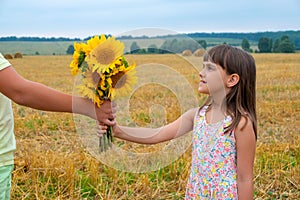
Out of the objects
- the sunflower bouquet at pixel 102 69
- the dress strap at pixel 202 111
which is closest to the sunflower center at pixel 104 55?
the sunflower bouquet at pixel 102 69

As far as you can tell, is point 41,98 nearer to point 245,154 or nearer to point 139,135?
point 139,135

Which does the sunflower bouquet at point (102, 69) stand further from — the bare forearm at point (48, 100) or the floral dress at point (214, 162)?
the floral dress at point (214, 162)

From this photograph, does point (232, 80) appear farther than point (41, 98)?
Yes

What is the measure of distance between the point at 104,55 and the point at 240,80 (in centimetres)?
65

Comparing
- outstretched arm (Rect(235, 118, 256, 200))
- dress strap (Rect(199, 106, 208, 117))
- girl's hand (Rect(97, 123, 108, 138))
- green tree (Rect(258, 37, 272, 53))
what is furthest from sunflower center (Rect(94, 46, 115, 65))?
green tree (Rect(258, 37, 272, 53))

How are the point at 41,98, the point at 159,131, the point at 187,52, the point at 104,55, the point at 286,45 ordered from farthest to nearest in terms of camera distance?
the point at 286,45, the point at 159,131, the point at 187,52, the point at 104,55, the point at 41,98

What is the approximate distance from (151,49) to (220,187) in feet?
2.52

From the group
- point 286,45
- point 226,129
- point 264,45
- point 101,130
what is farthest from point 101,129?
point 264,45

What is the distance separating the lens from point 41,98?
1.85 metres

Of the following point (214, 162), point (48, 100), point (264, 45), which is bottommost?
point (264, 45)

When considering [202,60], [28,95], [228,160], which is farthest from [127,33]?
[228,160]

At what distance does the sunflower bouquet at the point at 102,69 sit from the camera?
1.95 meters

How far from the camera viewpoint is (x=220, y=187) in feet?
6.66

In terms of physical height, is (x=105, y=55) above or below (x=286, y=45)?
above
